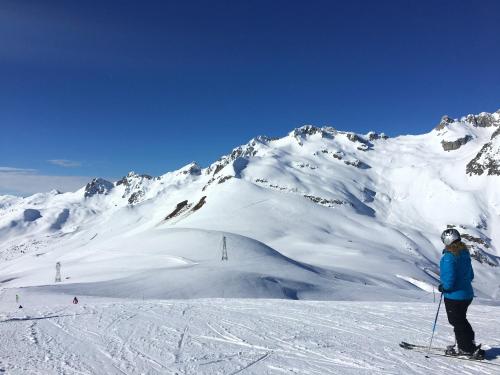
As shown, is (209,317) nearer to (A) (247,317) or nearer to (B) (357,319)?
(A) (247,317)

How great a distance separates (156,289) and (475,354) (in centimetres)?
2582

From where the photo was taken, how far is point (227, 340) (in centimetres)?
952

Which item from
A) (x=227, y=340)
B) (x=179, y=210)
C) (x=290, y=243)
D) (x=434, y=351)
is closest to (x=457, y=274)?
(x=434, y=351)

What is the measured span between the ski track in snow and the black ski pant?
0.35 metres

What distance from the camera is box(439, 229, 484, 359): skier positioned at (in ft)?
25.8

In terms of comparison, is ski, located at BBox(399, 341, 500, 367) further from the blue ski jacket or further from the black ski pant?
the blue ski jacket

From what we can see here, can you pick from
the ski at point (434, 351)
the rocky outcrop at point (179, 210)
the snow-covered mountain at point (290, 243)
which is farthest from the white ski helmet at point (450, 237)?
the rocky outcrop at point (179, 210)

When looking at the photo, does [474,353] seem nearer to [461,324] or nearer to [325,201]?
[461,324]

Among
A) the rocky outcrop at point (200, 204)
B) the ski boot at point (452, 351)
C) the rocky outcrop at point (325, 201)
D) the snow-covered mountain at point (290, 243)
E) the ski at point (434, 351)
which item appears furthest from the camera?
the rocky outcrop at point (325, 201)

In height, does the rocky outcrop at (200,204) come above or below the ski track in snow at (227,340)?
above

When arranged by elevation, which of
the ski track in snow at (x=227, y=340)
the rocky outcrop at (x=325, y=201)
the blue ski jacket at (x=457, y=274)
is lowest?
the ski track in snow at (x=227, y=340)

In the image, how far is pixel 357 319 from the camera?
12.2m

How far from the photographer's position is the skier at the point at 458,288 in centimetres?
788

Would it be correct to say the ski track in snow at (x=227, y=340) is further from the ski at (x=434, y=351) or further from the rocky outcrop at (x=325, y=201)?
the rocky outcrop at (x=325, y=201)
